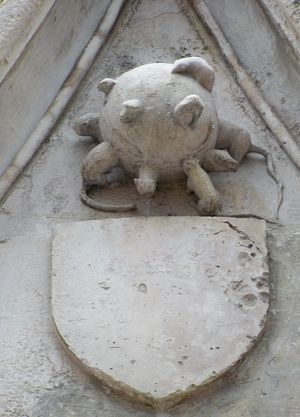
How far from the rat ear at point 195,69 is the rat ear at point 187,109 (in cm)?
17

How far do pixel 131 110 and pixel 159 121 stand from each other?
0.10m

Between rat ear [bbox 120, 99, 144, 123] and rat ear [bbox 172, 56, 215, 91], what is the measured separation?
20 cm

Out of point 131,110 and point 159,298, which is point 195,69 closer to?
point 131,110

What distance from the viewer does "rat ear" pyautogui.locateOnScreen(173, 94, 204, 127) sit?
3.06m

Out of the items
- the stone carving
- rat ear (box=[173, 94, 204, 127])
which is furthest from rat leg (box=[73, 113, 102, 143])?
rat ear (box=[173, 94, 204, 127])

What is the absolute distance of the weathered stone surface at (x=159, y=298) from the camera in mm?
2756

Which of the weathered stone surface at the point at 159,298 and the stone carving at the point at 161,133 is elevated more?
the stone carving at the point at 161,133

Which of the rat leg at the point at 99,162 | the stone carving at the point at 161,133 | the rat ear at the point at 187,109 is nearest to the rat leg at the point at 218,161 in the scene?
the stone carving at the point at 161,133

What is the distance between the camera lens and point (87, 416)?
8.95ft

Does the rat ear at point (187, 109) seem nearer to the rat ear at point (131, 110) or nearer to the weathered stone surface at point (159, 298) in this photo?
the rat ear at point (131, 110)

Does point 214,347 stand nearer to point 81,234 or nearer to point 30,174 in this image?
point 81,234

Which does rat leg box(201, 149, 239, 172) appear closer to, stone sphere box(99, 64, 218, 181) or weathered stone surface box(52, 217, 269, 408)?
stone sphere box(99, 64, 218, 181)

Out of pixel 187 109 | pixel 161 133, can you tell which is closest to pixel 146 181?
pixel 161 133

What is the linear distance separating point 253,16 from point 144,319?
147 centimetres
